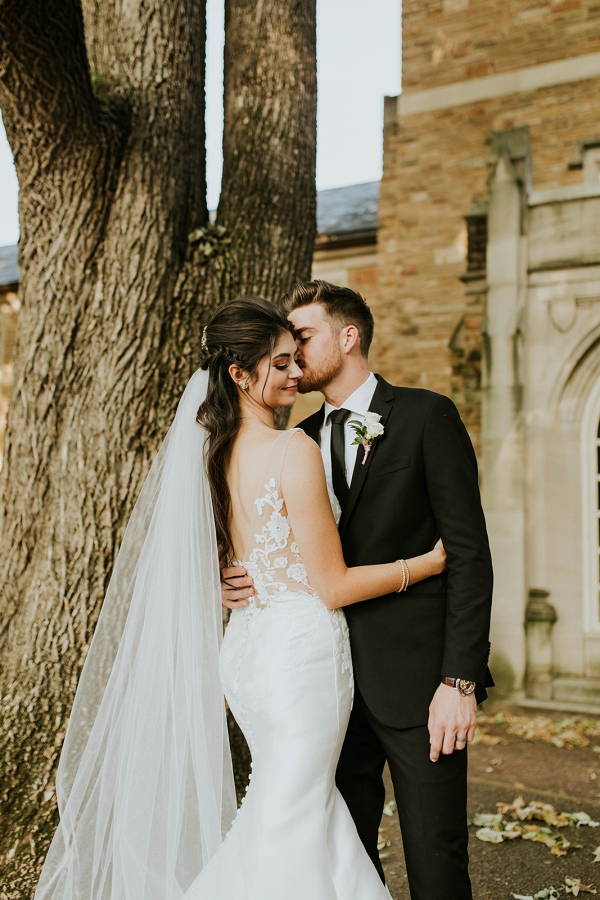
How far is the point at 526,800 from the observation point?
4828 millimetres

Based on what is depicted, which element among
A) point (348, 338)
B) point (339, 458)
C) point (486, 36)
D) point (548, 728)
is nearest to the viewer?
point (339, 458)

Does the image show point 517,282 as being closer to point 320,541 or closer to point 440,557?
point 440,557

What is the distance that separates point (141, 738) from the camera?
2.48 meters

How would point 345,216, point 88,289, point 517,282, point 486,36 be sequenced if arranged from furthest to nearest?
point 345,216 → point 486,36 → point 517,282 → point 88,289

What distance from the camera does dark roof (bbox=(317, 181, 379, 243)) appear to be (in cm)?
994

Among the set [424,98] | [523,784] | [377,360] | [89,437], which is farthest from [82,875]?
[424,98]

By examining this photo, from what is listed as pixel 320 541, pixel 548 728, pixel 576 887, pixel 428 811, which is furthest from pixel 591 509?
pixel 320 541

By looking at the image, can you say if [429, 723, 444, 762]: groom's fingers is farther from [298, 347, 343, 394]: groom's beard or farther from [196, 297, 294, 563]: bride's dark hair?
[298, 347, 343, 394]: groom's beard

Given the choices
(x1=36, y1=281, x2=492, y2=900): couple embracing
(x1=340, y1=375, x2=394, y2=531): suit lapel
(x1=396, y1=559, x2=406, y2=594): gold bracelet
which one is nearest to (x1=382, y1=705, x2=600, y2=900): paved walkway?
(x1=36, y1=281, x2=492, y2=900): couple embracing

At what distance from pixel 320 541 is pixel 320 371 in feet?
2.42

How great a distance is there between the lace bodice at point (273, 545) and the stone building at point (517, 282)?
5.29 m

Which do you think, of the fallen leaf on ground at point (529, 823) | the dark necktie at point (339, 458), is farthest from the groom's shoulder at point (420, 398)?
the fallen leaf on ground at point (529, 823)

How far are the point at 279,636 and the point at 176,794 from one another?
0.62 meters

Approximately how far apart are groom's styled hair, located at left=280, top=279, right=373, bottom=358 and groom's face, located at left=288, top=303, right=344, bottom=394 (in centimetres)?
3
